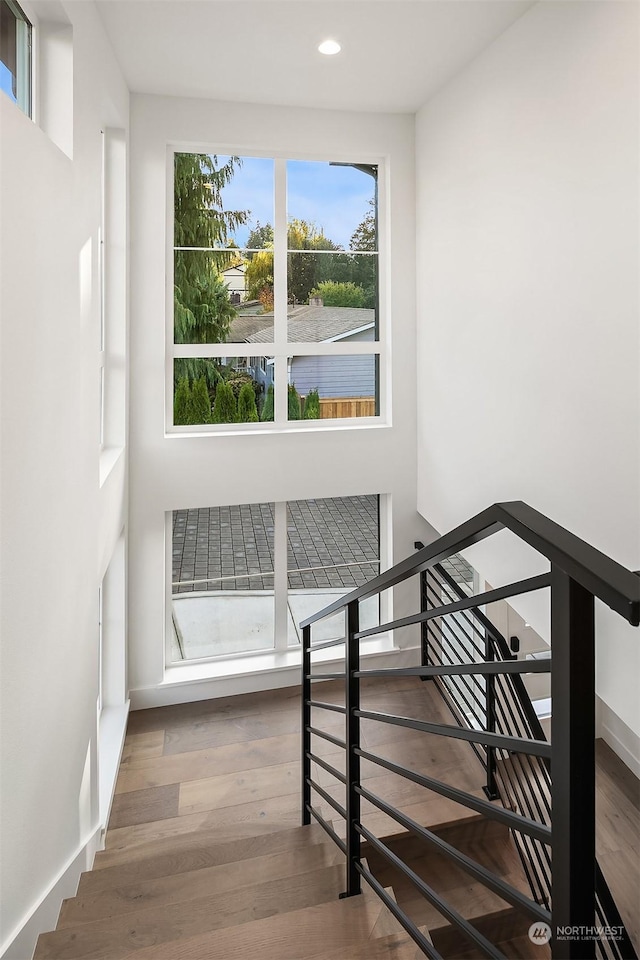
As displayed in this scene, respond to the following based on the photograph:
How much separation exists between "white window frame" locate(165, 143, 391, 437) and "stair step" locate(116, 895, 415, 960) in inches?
129

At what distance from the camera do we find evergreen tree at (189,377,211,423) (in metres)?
4.67

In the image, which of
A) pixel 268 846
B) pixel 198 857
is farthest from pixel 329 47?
pixel 198 857

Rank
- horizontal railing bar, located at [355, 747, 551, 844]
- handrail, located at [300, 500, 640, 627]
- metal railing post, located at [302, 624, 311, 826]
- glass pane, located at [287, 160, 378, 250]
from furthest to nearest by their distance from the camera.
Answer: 1. glass pane, located at [287, 160, 378, 250]
2. metal railing post, located at [302, 624, 311, 826]
3. horizontal railing bar, located at [355, 747, 551, 844]
4. handrail, located at [300, 500, 640, 627]

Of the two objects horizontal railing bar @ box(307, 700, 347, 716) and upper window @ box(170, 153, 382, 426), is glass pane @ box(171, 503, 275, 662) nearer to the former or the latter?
upper window @ box(170, 153, 382, 426)

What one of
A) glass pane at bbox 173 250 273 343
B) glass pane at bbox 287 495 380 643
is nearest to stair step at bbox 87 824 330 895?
glass pane at bbox 287 495 380 643

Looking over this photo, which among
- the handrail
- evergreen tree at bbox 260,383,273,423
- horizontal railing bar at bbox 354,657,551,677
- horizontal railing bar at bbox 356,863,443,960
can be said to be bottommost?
horizontal railing bar at bbox 356,863,443,960

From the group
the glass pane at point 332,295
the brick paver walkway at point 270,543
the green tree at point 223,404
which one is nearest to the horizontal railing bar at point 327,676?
the brick paver walkway at point 270,543

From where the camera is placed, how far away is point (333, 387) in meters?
4.96

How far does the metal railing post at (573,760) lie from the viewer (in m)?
0.78

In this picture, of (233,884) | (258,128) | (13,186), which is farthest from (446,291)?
(233,884)

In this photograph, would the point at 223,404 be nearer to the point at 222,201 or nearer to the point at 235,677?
the point at 222,201

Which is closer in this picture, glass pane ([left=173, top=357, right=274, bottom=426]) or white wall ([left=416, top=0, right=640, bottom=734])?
white wall ([left=416, top=0, right=640, bottom=734])

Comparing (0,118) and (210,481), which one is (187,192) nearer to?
(210,481)

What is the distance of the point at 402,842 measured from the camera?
351 cm
